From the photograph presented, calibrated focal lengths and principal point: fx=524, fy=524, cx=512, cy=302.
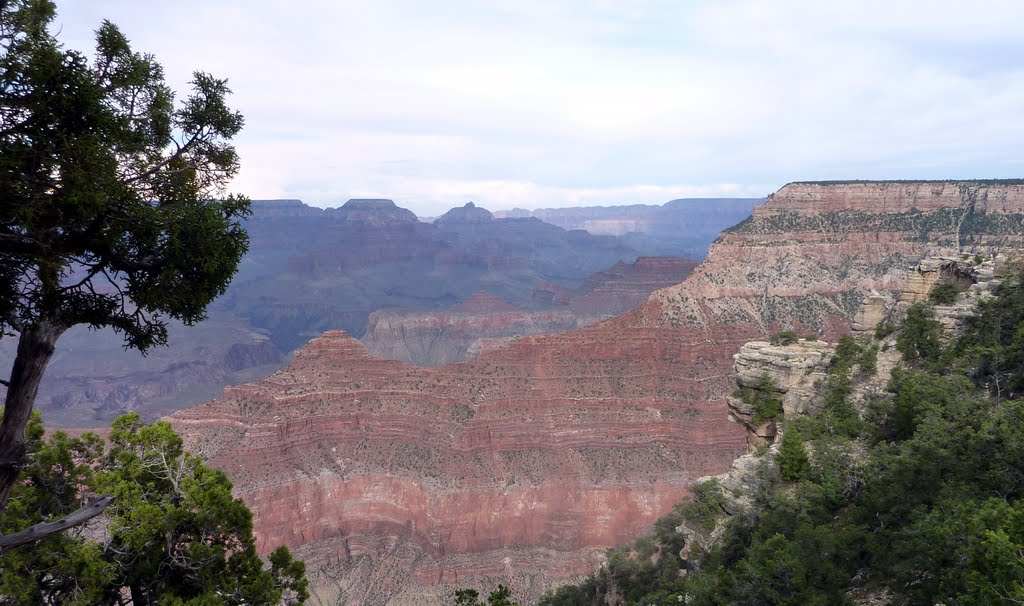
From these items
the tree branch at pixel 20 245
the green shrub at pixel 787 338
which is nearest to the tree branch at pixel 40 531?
the tree branch at pixel 20 245

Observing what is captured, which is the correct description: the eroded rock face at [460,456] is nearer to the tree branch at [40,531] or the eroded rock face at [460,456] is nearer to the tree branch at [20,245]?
the tree branch at [40,531]

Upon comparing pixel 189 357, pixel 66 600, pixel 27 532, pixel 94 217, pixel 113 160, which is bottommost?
pixel 189 357

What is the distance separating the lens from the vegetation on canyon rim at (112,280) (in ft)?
23.9

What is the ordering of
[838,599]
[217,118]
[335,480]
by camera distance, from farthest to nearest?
[335,480]
[838,599]
[217,118]

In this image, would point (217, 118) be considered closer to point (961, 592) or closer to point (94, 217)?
point (94, 217)

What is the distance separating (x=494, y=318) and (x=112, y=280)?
14994cm

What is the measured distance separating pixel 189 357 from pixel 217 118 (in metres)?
165

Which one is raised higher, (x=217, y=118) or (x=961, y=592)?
(x=217, y=118)

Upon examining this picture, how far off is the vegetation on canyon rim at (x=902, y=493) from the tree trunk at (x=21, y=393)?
16.5m

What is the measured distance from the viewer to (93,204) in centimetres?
730

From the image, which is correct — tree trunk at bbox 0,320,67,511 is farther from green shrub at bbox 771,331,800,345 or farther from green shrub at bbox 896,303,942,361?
green shrub at bbox 771,331,800,345

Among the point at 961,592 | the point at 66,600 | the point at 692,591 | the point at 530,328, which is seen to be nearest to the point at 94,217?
the point at 66,600

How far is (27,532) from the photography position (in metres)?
8.37

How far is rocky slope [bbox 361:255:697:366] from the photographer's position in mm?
146625
